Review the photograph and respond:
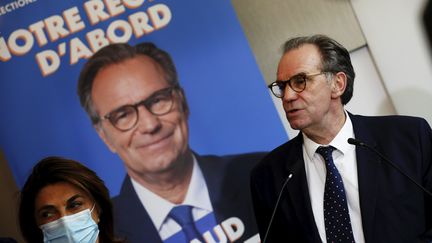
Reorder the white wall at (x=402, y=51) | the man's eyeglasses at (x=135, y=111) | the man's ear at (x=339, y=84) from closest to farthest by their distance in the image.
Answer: the man's ear at (x=339, y=84) → the man's eyeglasses at (x=135, y=111) → the white wall at (x=402, y=51)

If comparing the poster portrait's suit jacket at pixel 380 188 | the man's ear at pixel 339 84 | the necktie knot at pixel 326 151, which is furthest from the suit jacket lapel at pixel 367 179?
the man's ear at pixel 339 84

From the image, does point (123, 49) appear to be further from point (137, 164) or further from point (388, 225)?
point (388, 225)

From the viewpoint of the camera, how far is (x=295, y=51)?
8.95 ft

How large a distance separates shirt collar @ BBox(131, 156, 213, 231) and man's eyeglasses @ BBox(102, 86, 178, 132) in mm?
370

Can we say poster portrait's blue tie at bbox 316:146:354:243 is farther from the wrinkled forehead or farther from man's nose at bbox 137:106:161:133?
man's nose at bbox 137:106:161:133

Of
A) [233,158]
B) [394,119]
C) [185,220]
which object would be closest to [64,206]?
[185,220]

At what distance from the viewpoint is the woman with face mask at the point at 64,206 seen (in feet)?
8.27

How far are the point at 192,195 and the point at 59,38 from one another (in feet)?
4.24

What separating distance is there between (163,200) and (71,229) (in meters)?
0.99

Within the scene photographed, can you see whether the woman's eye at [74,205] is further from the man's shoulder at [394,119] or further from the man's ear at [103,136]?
the man's shoulder at [394,119]

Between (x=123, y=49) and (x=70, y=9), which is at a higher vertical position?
(x=70, y=9)

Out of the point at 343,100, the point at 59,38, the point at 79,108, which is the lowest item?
the point at 343,100

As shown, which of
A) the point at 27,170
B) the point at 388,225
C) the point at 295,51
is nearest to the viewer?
the point at 388,225

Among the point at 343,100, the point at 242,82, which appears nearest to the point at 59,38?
the point at 242,82
